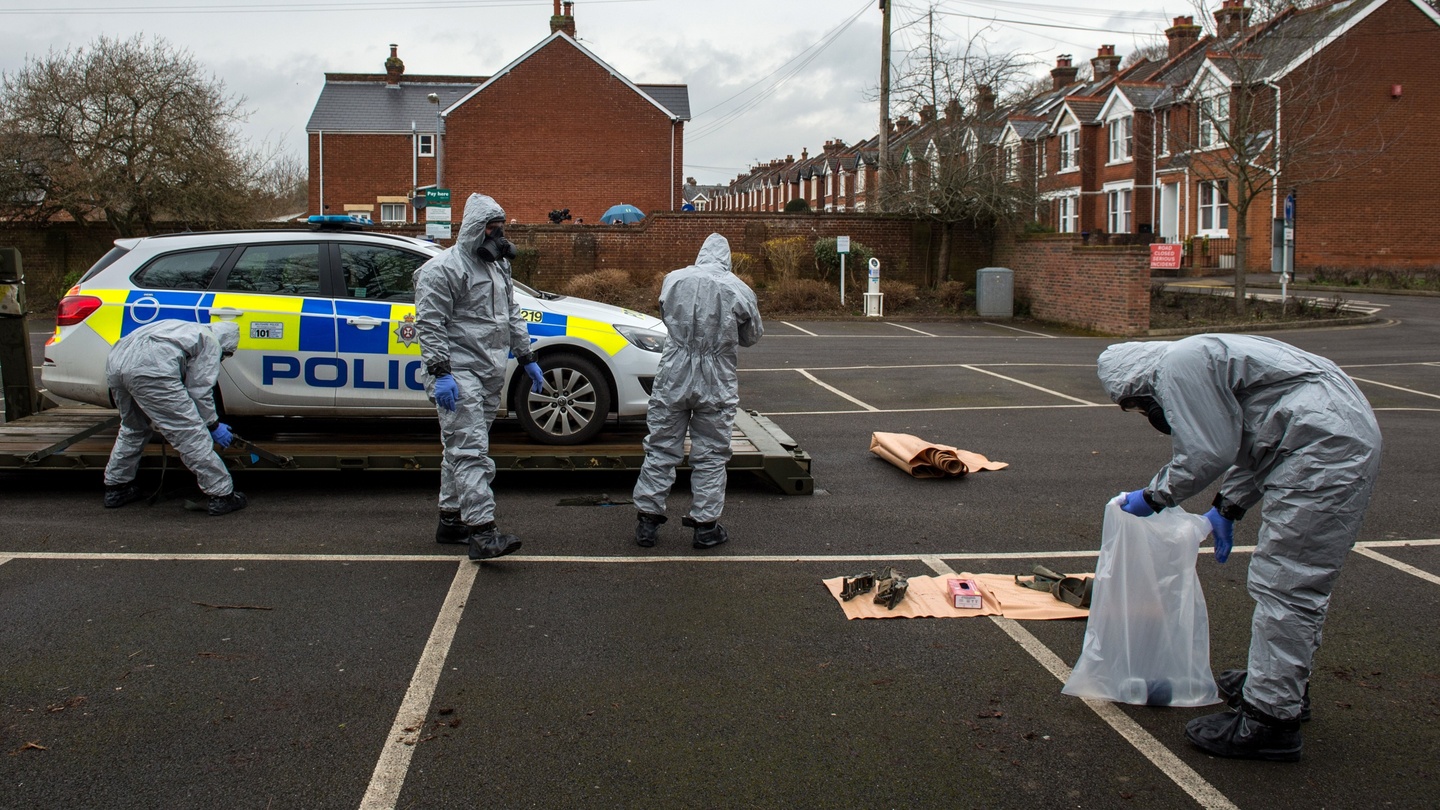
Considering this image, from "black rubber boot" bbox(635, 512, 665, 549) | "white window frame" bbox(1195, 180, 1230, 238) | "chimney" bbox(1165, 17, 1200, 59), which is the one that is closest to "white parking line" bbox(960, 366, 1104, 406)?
"black rubber boot" bbox(635, 512, 665, 549)

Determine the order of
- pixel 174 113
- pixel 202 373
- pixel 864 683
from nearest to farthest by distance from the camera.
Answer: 1. pixel 864 683
2. pixel 202 373
3. pixel 174 113

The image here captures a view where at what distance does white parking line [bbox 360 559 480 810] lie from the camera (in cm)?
352

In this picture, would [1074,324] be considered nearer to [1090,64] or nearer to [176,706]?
[176,706]

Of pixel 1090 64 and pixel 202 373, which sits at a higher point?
pixel 1090 64

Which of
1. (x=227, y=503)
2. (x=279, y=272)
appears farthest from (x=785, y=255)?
(x=227, y=503)

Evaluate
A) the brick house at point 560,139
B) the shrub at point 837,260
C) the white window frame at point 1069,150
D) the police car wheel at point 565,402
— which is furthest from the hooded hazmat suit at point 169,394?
the white window frame at point 1069,150

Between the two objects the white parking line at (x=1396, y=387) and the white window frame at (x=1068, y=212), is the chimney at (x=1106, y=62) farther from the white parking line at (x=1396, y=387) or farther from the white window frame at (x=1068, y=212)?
the white parking line at (x=1396, y=387)

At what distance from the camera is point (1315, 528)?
11.9 feet

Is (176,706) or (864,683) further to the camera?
(864,683)

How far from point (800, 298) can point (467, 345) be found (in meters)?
20.2

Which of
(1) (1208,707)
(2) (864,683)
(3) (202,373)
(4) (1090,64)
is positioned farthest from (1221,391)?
(4) (1090,64)

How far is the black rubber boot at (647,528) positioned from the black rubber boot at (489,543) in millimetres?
739

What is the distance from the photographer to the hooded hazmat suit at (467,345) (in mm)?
5992

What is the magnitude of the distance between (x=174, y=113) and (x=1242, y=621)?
2685 cm
